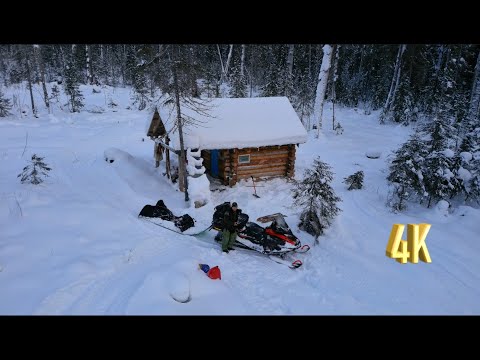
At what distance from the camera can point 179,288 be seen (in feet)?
22.0

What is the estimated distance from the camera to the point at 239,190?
14500mm

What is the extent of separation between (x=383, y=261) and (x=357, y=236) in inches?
58.7

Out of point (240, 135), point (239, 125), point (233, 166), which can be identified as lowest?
point (233, 166)

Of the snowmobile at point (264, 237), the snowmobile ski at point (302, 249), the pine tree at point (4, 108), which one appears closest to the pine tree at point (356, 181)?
the snowmobile at point (264, 237)

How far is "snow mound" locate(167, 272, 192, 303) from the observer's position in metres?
6.63

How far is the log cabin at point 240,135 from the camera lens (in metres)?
13.7

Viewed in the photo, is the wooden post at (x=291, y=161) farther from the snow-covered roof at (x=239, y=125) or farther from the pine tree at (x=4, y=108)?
the pine tree at (x=4, y=108)

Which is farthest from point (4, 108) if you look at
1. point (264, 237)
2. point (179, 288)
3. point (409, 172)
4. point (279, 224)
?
point (409, 172)

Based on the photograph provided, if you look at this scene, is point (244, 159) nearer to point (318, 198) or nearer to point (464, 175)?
point (318, 198)

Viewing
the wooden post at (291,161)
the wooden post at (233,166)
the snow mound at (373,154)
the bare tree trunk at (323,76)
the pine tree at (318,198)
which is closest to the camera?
the pine tree at (318,198)

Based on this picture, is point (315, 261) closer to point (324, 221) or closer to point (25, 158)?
point (324, 221)

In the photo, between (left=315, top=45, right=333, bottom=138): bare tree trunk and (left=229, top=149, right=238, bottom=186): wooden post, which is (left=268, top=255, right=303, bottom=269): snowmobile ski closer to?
(left=229, top=149, right=238, bottom=186): wooden post

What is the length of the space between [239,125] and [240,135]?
2.33 ft
